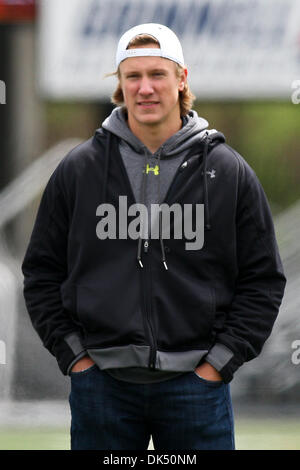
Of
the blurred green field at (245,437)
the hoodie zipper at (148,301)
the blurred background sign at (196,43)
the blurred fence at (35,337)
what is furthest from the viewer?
the blurred fence at (35,337)

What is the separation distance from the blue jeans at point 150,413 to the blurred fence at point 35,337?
3.37 metres

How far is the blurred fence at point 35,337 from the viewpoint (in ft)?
21.3

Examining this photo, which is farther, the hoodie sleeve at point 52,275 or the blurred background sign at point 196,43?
the blurred background sign at point 196,43

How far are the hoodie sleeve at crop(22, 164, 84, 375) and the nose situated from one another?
37cm

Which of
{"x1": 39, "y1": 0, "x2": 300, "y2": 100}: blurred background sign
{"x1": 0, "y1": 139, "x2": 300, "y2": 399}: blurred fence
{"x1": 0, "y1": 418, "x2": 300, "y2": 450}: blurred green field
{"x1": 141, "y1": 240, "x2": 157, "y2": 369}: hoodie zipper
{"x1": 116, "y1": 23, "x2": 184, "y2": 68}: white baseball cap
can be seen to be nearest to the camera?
{"x1": 141, "y1": 240, "x2": 157, "y2": 369}: hoodie zipper

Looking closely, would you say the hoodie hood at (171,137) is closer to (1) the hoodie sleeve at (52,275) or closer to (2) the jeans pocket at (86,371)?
(1) the hoodie sleeve at (52,275)

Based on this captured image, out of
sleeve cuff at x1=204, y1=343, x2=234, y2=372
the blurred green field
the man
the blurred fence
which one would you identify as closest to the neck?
the man

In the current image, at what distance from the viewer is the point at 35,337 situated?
21.4ft

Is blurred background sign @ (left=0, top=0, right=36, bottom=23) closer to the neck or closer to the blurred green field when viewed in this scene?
the blurred green field

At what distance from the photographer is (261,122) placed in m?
6.51

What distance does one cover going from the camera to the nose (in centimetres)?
310

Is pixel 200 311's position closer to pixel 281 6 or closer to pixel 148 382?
pixel 148 382

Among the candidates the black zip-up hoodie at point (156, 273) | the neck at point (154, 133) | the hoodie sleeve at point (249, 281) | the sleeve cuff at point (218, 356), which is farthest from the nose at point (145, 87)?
the sleeve cuff at point (218, 356)

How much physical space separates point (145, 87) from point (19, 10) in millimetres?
3497
